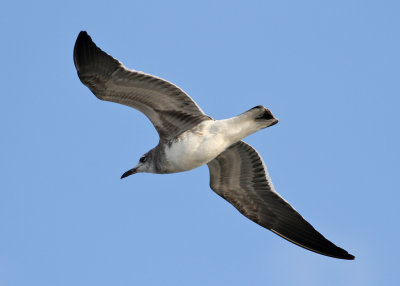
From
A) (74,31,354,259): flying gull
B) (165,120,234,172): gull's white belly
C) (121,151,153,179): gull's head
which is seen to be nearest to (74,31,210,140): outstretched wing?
(74,31,354,259): flying gull

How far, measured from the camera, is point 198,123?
13.9 m

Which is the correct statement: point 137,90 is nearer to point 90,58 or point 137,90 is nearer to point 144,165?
point 90,58

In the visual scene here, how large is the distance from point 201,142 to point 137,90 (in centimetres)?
140

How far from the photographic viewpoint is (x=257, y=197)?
15273mm

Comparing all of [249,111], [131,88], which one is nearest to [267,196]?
[249,111]

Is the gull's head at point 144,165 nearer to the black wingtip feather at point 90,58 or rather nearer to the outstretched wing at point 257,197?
the outstretched wing at point 257,197

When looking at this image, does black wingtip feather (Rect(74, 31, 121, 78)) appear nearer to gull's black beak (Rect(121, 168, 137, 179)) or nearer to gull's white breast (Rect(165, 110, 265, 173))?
gull's white breast (Rect(165, 110, 265, 173))

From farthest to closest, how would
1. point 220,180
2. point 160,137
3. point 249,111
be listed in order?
point 220,180 < point 160,137 < point 249,111

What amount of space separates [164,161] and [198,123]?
3.03ft

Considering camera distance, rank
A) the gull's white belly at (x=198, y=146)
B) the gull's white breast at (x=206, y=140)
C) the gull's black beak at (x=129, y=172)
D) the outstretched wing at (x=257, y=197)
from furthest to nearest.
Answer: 1. the gull's black beak at (x=129, y=172)
2. the outstretched wing at (x=257, y=197)
3. the gull's white belly at (x=198, y=146)
4. the gull's white breast at (x=206, y=140)

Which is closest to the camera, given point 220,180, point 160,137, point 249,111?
point 249,111

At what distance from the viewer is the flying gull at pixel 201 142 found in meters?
13.4

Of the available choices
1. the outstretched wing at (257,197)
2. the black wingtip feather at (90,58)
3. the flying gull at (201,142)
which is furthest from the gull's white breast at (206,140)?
the black wingtip feather at (90,58)

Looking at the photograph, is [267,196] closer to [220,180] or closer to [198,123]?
[220,180]
